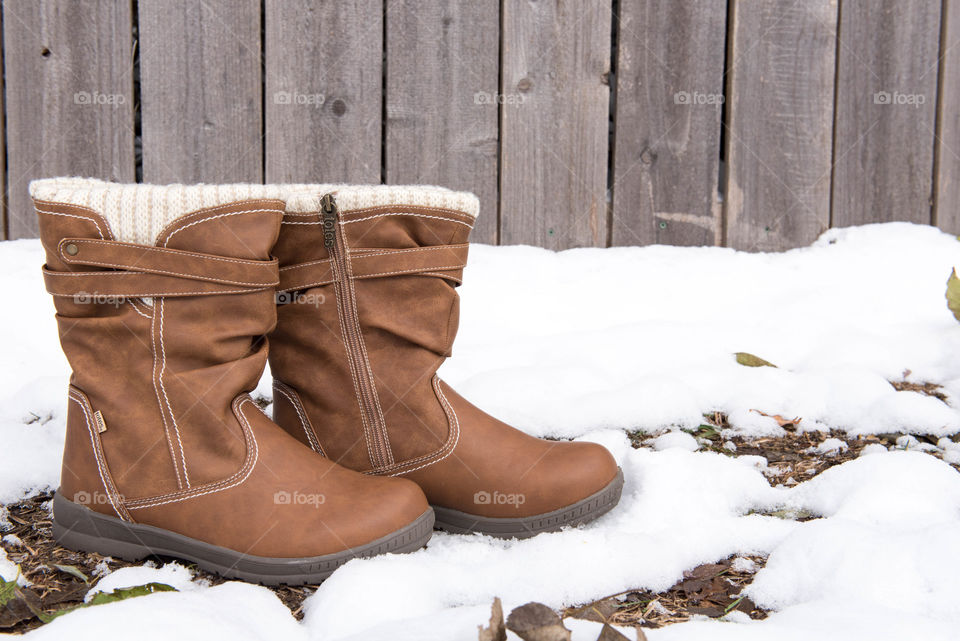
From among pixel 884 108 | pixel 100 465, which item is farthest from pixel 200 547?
pixel 884 108

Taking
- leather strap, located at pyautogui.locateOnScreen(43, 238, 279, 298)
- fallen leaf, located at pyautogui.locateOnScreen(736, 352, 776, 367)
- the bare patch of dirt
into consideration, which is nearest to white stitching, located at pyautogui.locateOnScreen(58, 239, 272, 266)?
leather strap, located at pyautogui.locateOnScreen(43, 238, 279, 298)

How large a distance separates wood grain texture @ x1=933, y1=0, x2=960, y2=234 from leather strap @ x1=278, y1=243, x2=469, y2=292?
2128mm

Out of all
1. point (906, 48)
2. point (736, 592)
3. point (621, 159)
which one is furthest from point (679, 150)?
point (736, 592)

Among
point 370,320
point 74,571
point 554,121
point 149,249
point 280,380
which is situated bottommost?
point 74,571

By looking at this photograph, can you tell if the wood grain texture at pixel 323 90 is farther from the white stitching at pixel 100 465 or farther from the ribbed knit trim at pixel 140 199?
the white stitching at pixel 100 465

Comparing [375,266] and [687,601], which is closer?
[687,601]

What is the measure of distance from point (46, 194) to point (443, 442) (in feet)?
2.38

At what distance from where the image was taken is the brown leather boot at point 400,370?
123 centimetres

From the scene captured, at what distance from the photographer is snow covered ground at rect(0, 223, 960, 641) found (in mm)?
922

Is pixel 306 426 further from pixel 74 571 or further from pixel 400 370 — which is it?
pixel 74 571

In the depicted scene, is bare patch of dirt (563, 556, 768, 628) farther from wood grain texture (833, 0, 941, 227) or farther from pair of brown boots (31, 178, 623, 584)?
wood grain texture (833, 0, 941, 227)

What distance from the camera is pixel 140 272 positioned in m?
1.10

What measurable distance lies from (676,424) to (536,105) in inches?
46.7

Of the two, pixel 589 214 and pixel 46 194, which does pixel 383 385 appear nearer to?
pixel 46 194
